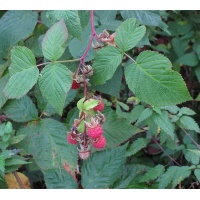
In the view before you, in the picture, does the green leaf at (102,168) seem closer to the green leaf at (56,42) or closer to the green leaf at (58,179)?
the green leaf at (58,179)

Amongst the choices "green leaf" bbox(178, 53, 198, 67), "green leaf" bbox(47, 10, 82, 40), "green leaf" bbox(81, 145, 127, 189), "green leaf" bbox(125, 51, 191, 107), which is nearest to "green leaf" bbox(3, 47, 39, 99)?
"green leaf" bbox(47, 10, 82, 40)

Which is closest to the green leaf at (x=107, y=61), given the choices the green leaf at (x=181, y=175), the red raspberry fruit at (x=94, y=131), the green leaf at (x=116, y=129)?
the red raspberry fruit at (x=94, y=131)

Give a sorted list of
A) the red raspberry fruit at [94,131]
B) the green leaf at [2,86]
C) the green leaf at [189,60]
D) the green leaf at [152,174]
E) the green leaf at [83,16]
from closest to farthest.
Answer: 1. the red raspberry fruit at [94,131]
2. the green leaf at [83,16]
3. the green leaf at [2,86]
4. the green leaf at [152,174]
5. the green leaf at [189,60]

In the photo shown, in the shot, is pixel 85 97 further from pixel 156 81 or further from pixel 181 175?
pixel 181 175

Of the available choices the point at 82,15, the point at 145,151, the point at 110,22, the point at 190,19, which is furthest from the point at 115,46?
the point at 190,19

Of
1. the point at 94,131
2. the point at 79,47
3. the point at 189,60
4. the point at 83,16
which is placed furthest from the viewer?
→ the point at 189,60

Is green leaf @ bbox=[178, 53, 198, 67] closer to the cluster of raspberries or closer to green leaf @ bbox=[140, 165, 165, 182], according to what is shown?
green leaf @ bbox=[140, 165, 165, 182]

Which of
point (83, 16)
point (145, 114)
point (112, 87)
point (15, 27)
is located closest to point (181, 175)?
Answer: point (145, 114)

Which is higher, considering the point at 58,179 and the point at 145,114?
the point at 145,114
